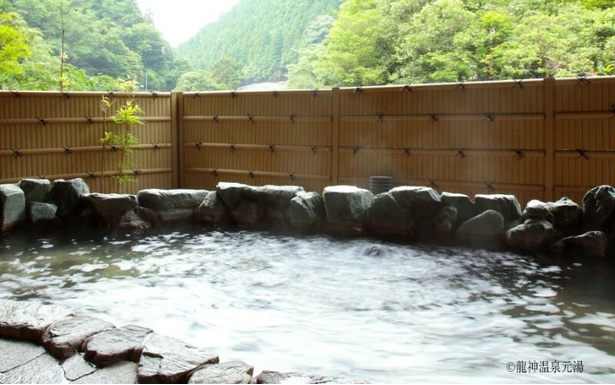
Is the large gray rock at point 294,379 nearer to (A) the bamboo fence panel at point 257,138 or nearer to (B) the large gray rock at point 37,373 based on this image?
(B) the large gray rock at point 37,373

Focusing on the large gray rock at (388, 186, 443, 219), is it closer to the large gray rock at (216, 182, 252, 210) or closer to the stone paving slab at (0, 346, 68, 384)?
the large gray rock at (216, 182, 252, 210)

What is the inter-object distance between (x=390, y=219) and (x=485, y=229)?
3.38 feet

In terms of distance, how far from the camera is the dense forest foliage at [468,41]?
16.4 metres

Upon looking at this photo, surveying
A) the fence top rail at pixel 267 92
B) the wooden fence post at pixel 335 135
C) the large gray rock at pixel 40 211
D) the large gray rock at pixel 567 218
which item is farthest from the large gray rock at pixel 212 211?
the large gray rock at pixel 567 218

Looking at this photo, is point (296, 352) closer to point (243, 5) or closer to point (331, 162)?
point (331, 162)

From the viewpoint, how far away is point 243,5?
4044 centimetres

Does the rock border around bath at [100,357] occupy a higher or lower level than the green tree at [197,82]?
lower

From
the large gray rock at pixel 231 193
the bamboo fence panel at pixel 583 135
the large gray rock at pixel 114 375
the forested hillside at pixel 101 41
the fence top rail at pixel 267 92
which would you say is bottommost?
the large gray rock at pixel 114 375

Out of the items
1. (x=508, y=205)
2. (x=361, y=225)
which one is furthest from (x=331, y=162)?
(x=508, y=205)

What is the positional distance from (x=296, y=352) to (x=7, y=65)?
44.0 ft

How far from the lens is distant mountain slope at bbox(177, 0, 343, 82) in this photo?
33.8m

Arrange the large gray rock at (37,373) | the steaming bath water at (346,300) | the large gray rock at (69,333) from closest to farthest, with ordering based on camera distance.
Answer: the large gray rock at (37,373) → the large gray rock at (69,333) → the steaming bath water at (346,300)

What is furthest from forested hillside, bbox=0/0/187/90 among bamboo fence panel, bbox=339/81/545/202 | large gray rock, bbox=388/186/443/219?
large gray rock, bbox=388/186/443/219

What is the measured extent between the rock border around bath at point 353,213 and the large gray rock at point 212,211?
1 centimetres
